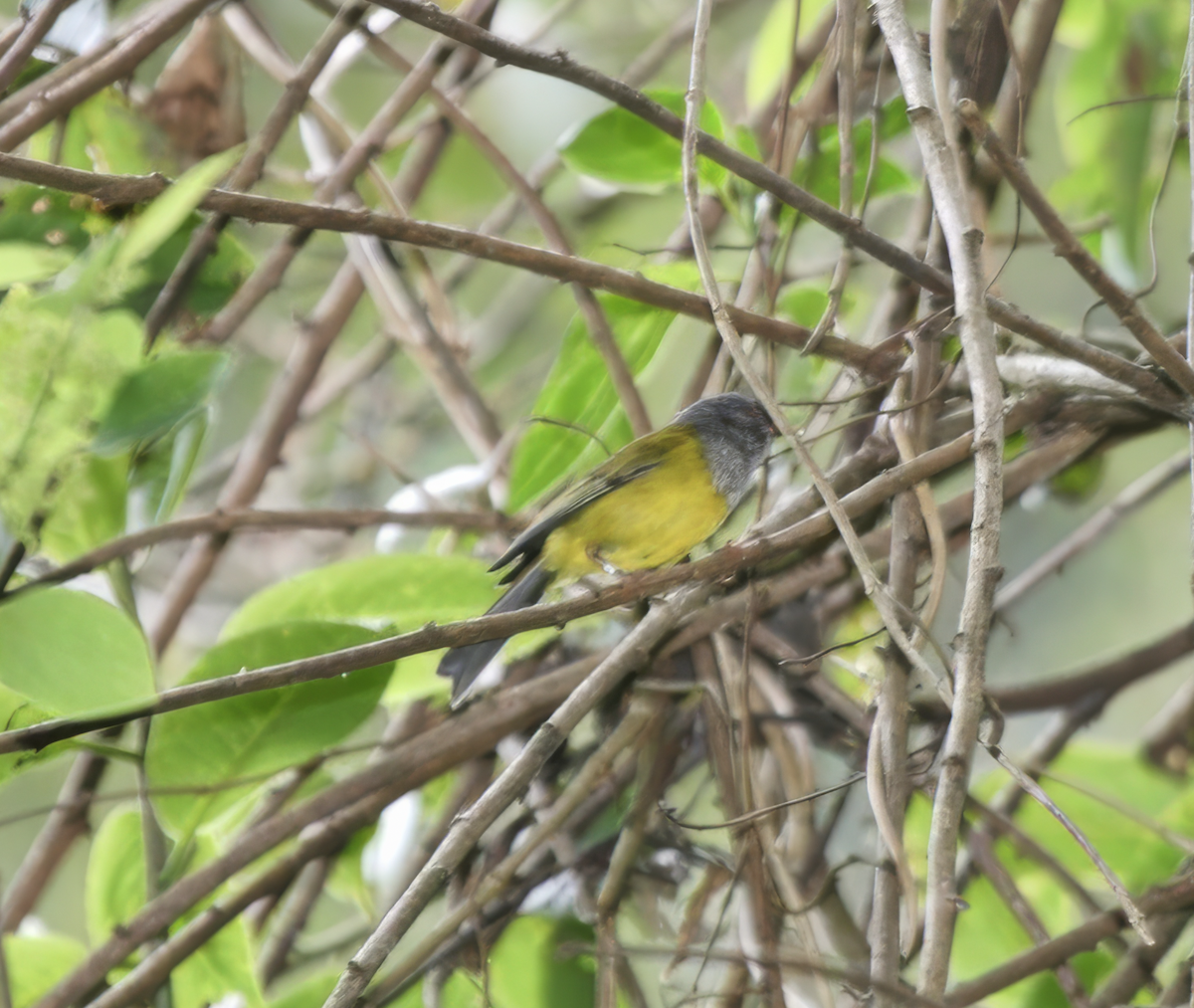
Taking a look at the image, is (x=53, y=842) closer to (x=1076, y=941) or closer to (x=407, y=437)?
(x=1076, y=941)

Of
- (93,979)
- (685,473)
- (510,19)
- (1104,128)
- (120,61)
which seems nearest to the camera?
(93,979)

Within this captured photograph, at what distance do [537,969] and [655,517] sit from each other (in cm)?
77

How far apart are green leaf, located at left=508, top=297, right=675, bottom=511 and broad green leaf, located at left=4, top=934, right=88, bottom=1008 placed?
0.91m

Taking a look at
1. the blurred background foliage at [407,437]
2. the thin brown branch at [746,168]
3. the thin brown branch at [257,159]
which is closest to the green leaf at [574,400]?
the blurred background foliage at [407,437]

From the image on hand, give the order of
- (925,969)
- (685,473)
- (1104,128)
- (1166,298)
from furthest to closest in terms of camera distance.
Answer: (1166,298), (1104,128), (685,473), (925,969)

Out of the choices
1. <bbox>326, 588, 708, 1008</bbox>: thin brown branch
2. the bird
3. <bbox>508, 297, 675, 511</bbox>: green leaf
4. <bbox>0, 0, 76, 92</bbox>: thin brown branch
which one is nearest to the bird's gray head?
the bird

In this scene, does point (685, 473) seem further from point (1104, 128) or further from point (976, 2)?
point (1104, 128)

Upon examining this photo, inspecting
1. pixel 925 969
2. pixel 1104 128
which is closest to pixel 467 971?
pixel 925 969

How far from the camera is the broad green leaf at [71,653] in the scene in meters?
1.21

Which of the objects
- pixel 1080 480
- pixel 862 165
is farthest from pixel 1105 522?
pixel 862 165

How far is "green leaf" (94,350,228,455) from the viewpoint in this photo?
4.77 ft

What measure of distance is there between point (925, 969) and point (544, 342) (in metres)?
2.35

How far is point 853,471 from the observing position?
1.56 m

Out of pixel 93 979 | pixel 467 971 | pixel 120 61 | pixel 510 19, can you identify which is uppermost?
pixel 510 19
